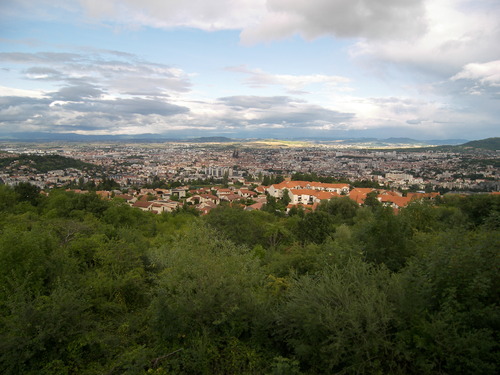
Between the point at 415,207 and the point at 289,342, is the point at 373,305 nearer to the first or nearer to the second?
the point at 289,342

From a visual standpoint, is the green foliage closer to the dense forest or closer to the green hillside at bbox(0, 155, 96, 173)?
the dense forest

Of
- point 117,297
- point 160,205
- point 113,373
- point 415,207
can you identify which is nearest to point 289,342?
point 113,373

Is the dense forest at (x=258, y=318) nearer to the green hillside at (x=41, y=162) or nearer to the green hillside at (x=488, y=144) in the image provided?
the green hillside at (x=41, y=162)

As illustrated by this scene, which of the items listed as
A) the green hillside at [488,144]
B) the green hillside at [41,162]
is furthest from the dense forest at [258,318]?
the green hillside at [488,144]

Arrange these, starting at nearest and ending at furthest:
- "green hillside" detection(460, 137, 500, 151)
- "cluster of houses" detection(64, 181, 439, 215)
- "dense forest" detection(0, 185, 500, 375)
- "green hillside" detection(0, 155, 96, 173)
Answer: "dense forest" detection(0, 185, 500, 375)
"cluster of houses" detection(64, 181, 439, 215)
"green hillside" detection(0, 155, 96, 173)
"green hillside" detection(460, 137, 500, 151)

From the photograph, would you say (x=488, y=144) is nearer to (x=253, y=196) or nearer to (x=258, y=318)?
(x=253, y=196)

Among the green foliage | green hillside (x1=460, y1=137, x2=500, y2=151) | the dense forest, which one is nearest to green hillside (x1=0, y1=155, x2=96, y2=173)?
the dense forest

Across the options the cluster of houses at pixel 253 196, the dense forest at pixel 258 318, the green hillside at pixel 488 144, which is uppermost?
the green hillside at pixel 488 144

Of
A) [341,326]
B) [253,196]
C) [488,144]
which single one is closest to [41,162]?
[253,196]
